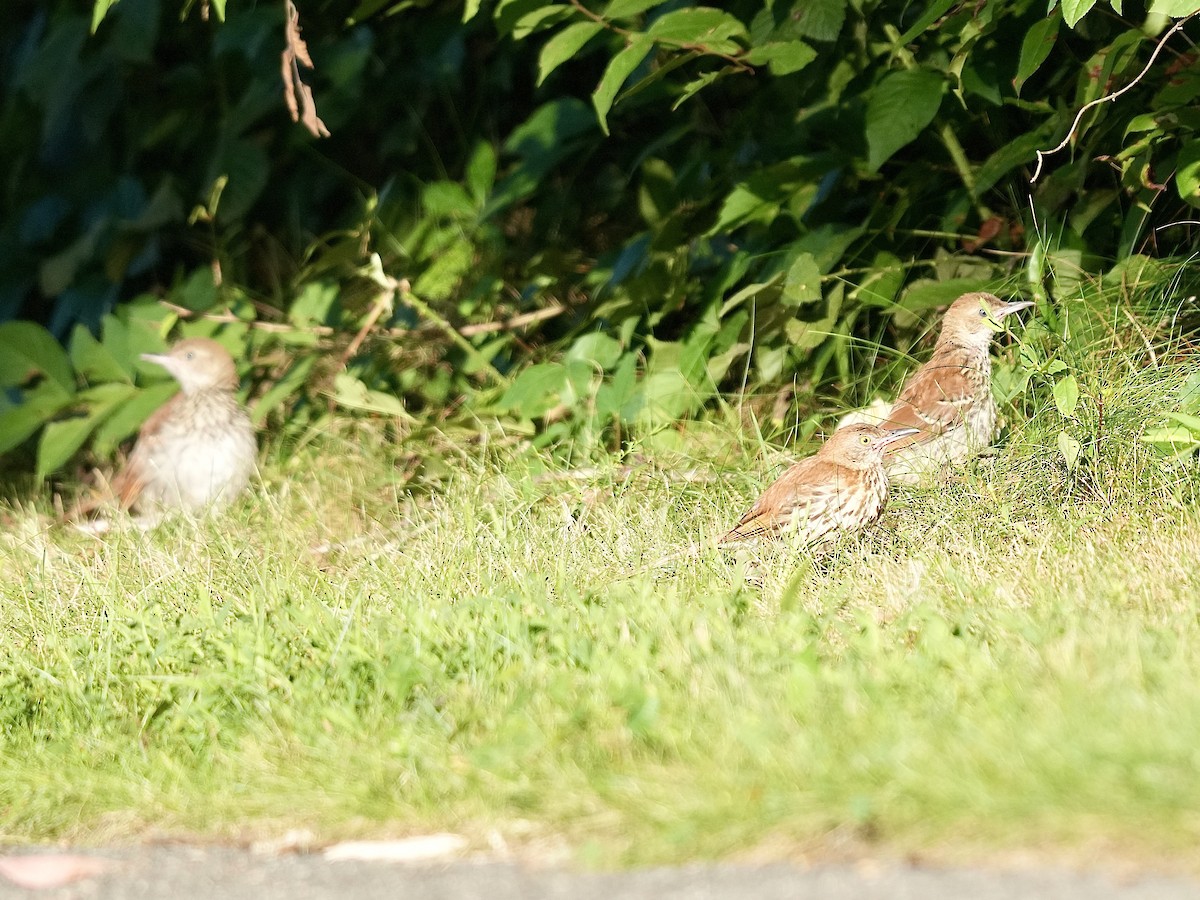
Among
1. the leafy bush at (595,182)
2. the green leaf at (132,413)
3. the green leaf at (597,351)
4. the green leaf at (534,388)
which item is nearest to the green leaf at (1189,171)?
the leafy bush at (595,182)

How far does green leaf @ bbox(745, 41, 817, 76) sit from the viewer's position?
5.04 meters

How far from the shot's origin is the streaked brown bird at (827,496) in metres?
4.79

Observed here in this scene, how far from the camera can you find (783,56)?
509 cm

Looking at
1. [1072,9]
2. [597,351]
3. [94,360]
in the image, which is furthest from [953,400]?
[94,360]

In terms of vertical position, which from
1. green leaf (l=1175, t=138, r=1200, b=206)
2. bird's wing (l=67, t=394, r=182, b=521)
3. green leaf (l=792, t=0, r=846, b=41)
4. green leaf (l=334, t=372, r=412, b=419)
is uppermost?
green leaf (l=792, t=0, r=846, b=41)

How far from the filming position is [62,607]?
4.75 m

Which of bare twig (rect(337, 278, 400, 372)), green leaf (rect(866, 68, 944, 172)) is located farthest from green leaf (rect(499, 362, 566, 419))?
green leaf (rect(866, 68, 944, 172))

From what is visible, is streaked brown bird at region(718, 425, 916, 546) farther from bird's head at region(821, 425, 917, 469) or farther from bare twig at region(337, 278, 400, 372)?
bare twig at region(337, 278, 400, 372)

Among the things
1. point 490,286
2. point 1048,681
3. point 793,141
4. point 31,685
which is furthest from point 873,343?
point 31,685

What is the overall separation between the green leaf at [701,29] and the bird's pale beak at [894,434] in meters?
1.35

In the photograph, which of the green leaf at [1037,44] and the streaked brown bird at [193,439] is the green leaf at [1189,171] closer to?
the green leaf at [1037,44]

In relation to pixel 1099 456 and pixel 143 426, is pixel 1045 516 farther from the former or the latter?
pixel 143 426

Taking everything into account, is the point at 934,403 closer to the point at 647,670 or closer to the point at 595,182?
the point at 647,670

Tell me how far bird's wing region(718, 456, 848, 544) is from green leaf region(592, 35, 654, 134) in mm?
1218
